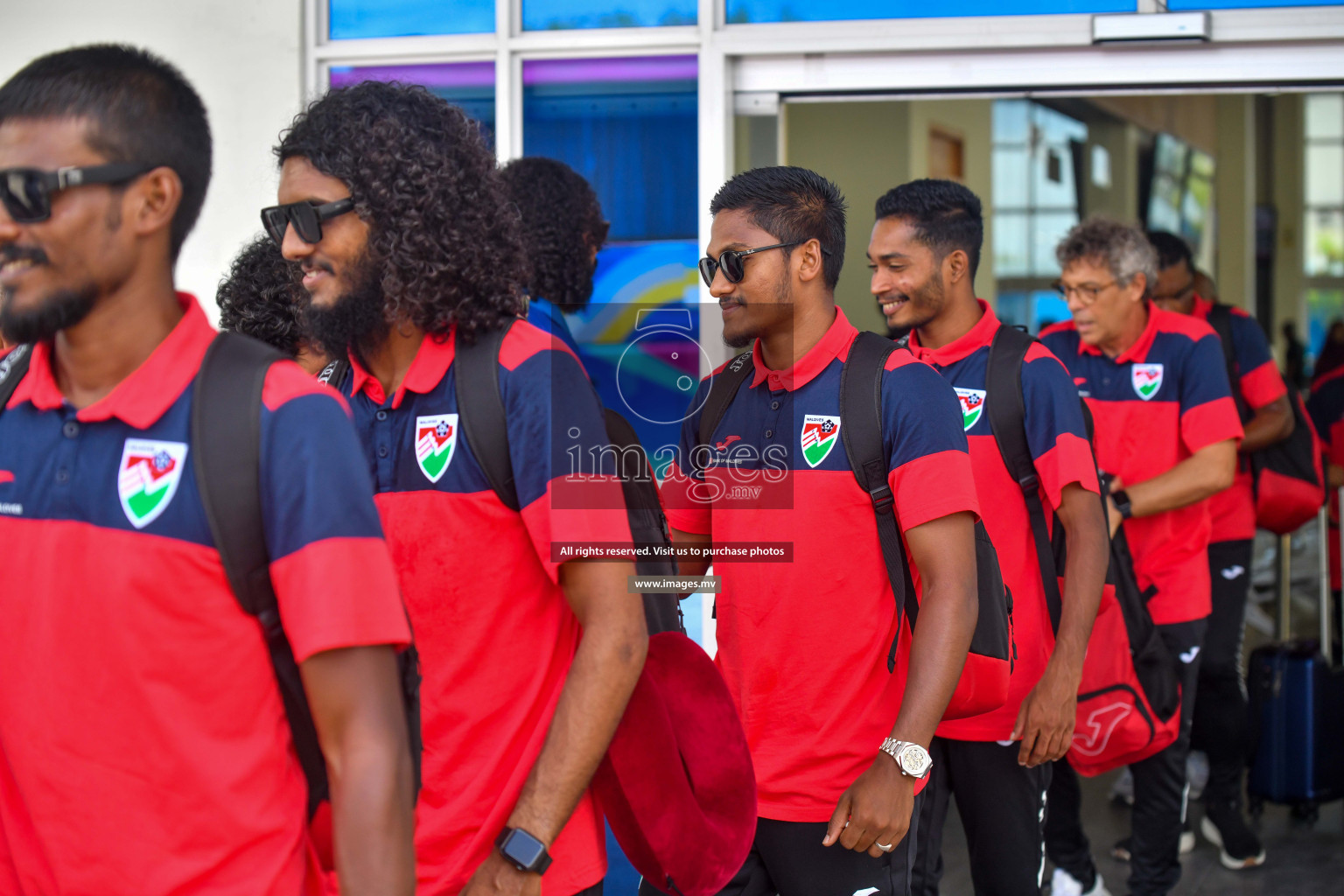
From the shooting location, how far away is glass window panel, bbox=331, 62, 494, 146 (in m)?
4.89

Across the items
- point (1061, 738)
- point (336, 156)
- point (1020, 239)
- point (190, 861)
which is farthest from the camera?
point (1020, 239)

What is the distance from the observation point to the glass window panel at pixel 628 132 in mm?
4773

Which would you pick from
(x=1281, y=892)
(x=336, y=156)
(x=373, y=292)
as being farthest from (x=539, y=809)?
(x=1281, y=892)

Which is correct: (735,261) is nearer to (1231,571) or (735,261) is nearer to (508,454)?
(508,454)

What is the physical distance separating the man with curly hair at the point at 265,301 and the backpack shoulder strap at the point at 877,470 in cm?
125

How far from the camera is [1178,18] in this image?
14.4ft

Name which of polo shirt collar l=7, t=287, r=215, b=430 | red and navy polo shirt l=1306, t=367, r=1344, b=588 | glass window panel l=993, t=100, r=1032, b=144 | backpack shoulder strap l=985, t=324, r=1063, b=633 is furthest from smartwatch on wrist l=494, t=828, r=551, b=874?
glass window panel l=993, t=100, r=1032, b=144

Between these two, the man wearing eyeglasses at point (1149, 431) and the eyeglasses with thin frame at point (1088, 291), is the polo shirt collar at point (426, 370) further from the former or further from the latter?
the eyeglasses with thin frame at point (1088, 291)

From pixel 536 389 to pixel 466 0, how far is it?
3.48 metres

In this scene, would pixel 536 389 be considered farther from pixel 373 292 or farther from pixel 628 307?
pixel 628 307

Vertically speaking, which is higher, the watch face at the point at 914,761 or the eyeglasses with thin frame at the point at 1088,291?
the eyeglasses with thin frame at the point at 1088,291

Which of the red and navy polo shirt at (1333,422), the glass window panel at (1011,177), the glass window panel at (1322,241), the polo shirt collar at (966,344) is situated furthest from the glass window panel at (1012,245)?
the polo shirt collar at (966,344)

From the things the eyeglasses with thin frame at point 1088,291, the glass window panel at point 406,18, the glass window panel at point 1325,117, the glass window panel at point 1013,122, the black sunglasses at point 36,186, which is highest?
the glass window panel at point 1325,117

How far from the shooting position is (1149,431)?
4.62 m
